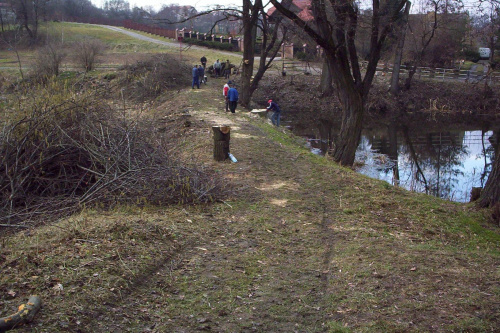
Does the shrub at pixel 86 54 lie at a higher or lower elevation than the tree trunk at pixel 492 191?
higher

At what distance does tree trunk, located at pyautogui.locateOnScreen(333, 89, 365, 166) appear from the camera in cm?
1385

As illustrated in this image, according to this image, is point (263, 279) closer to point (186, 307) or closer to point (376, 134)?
point (186, 307)

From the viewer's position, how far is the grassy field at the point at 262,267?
183 inches

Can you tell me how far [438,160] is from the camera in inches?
829

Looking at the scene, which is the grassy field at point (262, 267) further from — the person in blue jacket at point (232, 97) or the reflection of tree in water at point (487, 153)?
the reflection of tree in water at point (487, 153)

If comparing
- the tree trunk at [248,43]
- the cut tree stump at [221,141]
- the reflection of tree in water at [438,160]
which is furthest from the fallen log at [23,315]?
the tree trunk at [248,43]

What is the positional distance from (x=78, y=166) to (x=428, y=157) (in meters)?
17.2

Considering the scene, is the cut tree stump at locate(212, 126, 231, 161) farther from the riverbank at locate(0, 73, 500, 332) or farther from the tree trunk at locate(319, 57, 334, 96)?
the tree trunk at locate(319, 57, 334, 96)

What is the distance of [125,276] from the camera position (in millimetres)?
5199

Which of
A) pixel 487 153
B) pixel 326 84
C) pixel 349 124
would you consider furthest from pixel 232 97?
pixel 326 84

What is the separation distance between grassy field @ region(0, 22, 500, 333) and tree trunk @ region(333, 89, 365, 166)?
A: 5.07 metres

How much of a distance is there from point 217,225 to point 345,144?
25.9ft

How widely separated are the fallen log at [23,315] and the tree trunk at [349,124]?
36.1 ft

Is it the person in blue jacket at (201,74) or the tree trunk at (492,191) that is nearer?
the tree trunk at (492,191)
